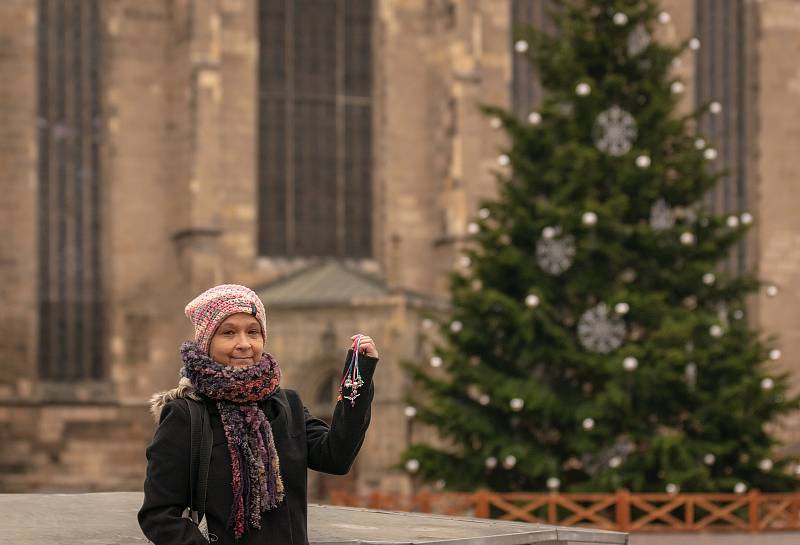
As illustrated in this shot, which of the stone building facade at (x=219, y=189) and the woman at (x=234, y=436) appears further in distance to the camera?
the stone building facade at (x=219, y=189)

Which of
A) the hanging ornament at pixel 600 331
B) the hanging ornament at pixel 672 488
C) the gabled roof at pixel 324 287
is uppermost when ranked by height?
the hanging ornament at pixel 600 331

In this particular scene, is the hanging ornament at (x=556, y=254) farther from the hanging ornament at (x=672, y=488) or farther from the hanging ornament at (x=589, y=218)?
the hanging ornament at (x=672, y=488)

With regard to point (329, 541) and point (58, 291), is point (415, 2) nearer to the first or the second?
point (58, 291)

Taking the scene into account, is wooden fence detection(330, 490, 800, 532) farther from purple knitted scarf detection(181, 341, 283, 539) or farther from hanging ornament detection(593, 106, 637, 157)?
purple knitted scarf detection(181, 341, 283, 539)

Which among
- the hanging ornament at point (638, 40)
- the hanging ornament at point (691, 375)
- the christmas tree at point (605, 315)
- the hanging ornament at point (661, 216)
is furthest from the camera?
the hanging ornament at point (638, 40)

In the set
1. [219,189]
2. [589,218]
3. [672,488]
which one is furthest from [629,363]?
[219,189]

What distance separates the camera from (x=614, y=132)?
18.2 metres

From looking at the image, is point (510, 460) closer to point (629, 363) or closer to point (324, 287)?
point (629, 363)

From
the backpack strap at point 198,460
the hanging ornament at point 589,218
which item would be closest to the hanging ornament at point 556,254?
the hanging ornament at point 589,218

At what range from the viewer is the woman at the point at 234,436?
15.0 ft

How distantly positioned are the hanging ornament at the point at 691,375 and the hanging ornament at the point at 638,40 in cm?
384

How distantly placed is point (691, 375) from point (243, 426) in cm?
1319

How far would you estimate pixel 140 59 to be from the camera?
29266 millimetres

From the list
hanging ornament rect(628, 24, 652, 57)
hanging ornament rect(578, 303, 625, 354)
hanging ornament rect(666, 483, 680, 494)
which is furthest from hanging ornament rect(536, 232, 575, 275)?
hanging ornament rect(666, 483, 680, 494)
